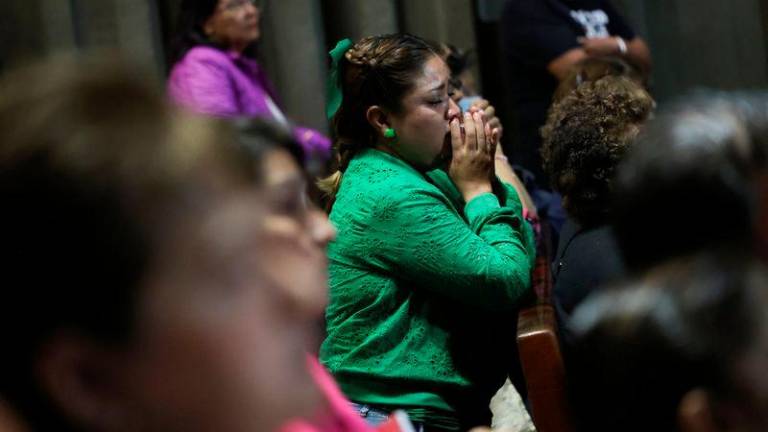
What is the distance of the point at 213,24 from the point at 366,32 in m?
0.65

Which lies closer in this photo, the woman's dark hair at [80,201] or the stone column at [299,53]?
the woman's dark hair at [80,201]

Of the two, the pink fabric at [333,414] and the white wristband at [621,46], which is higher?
the pink fabric at [333,414]

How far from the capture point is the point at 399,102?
8.93 ft

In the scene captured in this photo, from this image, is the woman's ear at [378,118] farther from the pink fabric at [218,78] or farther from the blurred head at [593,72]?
the pink fabric at [218,78]

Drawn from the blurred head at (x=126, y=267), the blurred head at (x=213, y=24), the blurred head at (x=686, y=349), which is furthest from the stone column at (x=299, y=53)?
the blurred head at (x=126, y=267)

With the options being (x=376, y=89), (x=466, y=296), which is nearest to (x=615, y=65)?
(x=376, y=89)

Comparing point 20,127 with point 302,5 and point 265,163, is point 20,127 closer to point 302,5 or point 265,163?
point 265,163

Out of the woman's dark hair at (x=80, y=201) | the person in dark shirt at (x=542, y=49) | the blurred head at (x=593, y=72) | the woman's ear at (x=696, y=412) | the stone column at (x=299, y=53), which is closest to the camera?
the woman's dark hair at (x=80, y=201)

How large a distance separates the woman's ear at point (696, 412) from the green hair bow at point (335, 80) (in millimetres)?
1777

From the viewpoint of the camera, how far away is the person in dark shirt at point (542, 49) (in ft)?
13.6

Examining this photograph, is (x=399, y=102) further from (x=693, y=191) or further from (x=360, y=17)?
(x=360, y=17)

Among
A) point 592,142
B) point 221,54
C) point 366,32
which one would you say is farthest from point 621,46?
point 592,142

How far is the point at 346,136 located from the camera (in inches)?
110

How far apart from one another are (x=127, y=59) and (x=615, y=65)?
8.90 ft
